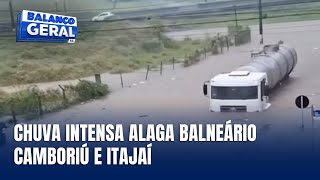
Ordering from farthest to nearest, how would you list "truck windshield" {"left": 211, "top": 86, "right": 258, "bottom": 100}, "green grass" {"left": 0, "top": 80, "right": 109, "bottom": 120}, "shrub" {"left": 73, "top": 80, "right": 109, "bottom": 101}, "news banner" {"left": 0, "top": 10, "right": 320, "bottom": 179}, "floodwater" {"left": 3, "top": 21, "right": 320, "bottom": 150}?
1. "shrub" {"left": 73, "top": 80, "right": 109, "bottom": 101}
2. "green grass" {"left": 0, "top": 80, "right": 109, "bottom": 120}
3. "truck windshield" {"left": 211, "top": 86, "right": 258, "bottom": 100}
4. "floodwater" {"left": 3, "top": 21, "right": 320, "bottom": 150}
5. "news banner" {"left": 0, "top": 10, "right": 320, "bottom": 179}

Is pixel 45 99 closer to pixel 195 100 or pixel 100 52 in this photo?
pixel 195 100

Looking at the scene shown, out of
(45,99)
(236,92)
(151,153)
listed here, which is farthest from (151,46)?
(151,153)

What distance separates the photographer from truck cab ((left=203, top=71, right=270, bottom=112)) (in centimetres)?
1159

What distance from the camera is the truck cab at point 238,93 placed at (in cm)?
A: 1159

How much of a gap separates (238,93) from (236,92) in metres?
0.04

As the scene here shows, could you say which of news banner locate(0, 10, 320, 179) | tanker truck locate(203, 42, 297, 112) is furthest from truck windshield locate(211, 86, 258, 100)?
news banner locate(0, 10, 320, 179)

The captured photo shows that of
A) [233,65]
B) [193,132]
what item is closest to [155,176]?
[193,132]

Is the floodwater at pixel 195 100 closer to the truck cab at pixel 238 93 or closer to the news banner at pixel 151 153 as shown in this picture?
the truck cab at pixel 238 93

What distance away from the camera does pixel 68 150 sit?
9.05 metres

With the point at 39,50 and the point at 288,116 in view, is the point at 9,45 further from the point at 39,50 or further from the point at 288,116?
the point at 288,116

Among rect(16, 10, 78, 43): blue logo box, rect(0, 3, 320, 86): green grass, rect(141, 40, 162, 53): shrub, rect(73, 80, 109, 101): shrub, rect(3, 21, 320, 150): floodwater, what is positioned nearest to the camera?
rect(3, 21, 320, 150): floodwater

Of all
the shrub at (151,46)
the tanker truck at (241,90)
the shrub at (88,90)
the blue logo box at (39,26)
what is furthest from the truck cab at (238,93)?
the shrub at (151,46)

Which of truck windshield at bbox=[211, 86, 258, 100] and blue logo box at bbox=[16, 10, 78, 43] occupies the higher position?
blue logo box at bbox=[16, 10, 78, 43]

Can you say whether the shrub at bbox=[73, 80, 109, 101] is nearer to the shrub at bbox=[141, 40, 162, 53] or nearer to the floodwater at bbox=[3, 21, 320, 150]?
the floodwater at bbox=[3, 21, 320, 150]
